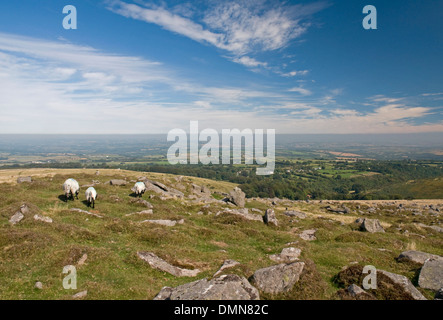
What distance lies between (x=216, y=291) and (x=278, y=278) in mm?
4058

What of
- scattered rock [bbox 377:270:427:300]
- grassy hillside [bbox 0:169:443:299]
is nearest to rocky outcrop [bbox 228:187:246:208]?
grassy hillside [bbox 0:169:443:299]

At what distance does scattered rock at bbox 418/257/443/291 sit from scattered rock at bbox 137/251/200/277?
540 inches

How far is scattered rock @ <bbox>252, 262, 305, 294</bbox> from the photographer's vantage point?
39.8ft

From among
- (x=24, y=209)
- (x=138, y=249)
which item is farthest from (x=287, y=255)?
(x=24, y=209)

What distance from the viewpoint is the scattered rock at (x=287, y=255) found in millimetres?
17655

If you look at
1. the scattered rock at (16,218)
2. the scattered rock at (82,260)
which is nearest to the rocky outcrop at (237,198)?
the scattered rock at (16,218)

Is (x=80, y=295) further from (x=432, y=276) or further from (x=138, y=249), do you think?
(x=432, y=276)

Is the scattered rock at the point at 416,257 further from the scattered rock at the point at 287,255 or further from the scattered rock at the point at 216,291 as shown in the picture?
the scattered rock at the point at 216,291

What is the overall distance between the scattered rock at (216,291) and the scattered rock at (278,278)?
1733mm

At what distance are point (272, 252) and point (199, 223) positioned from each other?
11.3 meters

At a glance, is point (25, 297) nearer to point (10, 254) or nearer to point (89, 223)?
point (10, 254)
